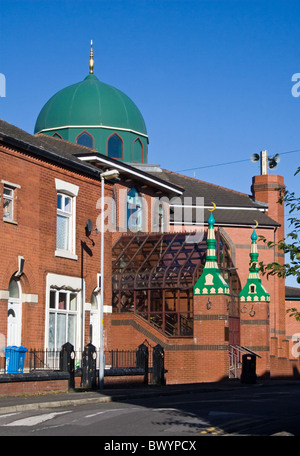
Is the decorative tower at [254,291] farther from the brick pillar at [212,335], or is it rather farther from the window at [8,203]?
the window at [8,203]

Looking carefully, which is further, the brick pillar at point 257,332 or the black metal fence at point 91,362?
the brick pillar at point 257,332

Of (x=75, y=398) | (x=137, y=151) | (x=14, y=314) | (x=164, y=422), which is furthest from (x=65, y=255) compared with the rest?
(x=137, y=151)

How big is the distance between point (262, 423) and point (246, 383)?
758 inches

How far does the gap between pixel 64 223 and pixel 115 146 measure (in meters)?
15.0

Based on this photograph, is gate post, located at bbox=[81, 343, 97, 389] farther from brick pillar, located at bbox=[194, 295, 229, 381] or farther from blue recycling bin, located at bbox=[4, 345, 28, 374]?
brick pillar, located at bbox=[194, 295, 229, 381]

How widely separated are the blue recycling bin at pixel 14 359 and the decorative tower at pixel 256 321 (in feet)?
54.6

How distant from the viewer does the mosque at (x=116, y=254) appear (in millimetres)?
27141

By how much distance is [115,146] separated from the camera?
145 ft

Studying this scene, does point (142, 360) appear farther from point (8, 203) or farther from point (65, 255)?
point (8, 203)

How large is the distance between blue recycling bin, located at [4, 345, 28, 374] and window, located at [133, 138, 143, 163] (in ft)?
68.4

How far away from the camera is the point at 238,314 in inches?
1601

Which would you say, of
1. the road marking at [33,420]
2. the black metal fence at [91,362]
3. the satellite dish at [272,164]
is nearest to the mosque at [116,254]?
the black metal fence at [91,362]
